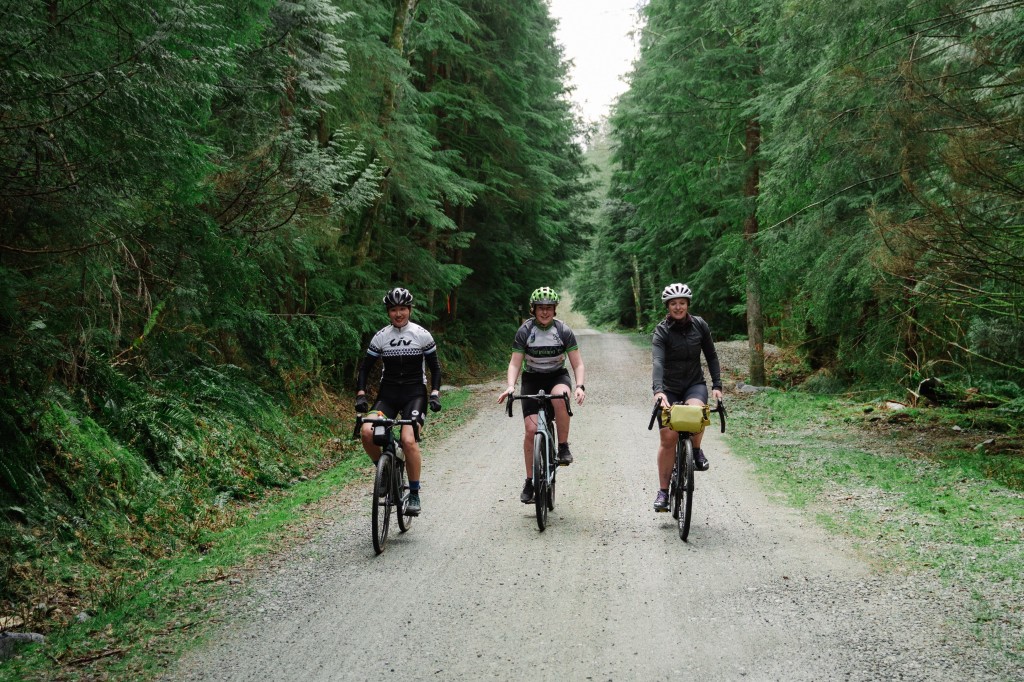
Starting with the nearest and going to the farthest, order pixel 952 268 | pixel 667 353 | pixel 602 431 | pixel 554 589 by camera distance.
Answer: pixel 554 589
pixel 667 353
pixel 952 268
pixel 602 431

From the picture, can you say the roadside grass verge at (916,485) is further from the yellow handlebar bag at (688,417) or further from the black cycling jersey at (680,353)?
the black cycling jersey at (680,353)

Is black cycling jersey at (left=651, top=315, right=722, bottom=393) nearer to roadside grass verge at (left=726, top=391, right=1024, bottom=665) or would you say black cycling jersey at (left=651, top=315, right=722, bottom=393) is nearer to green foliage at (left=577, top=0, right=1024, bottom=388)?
roadside grass verge at (left=726, top=391, right=1024, bottom=665)

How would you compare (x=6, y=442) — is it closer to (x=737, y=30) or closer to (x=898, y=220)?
(x=898, y=220)

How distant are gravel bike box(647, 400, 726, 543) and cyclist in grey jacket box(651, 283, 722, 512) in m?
0.22

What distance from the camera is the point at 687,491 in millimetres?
6414

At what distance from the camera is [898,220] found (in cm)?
988

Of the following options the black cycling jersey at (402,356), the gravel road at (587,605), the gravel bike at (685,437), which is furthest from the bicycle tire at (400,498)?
the gravel bike at (685,437)

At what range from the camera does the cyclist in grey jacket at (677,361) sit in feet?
23.0

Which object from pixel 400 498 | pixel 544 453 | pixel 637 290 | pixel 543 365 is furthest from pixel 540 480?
pixel 637 290

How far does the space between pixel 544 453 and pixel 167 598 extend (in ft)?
11.6

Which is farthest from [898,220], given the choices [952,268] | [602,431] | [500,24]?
[500,24]

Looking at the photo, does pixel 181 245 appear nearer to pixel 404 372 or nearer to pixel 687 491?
pixel 404 372

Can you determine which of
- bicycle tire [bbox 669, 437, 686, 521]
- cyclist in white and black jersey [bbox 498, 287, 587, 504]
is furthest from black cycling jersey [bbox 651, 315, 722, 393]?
cyclist in white and black jersey [bbox 498, 287, 587, 504]

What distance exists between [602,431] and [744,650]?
347 inches
